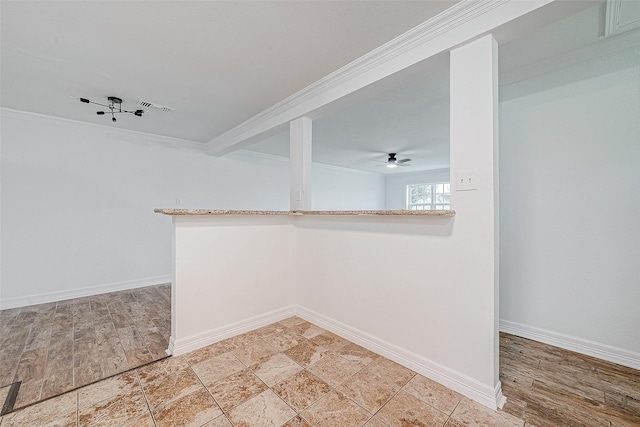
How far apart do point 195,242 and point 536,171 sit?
9.56ft

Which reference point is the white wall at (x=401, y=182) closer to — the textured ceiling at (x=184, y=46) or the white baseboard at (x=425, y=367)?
the textured ceiling at (x=184, y=46)

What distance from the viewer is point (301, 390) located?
161 cm

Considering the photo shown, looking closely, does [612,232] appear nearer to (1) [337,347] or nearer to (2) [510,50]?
(2) [510,50]

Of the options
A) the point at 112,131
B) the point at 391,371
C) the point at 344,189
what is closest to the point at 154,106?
the point at 112,131

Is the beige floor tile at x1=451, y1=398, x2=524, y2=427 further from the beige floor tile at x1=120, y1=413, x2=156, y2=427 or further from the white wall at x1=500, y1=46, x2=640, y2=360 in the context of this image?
the beige floor tile at x1=120, y1=413, x2=156, y2=427

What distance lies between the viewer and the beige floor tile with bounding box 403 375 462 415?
1494 mm

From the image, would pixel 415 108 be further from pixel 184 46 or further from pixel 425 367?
pixel 425 367

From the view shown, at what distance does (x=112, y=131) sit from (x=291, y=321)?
3.64 meters

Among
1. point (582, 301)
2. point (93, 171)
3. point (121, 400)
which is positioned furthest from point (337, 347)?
point (93, 171)

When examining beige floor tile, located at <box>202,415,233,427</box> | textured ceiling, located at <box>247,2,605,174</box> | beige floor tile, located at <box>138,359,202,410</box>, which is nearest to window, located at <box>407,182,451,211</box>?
textured ceiling, located at <box>247,2,605,174</box>

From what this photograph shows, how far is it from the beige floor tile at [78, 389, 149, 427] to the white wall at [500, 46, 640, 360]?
9.45 feet

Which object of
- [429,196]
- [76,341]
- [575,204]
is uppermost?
[429,196]

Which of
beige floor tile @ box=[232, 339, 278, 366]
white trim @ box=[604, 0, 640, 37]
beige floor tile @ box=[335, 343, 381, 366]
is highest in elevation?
white trim @ box=[604, 0, 640, 37]

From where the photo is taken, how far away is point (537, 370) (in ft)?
5.99
